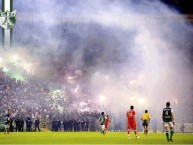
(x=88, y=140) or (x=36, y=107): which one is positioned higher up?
(x=36, y=107)

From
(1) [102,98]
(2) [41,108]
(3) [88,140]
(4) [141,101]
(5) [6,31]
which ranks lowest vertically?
(3) [88,140]

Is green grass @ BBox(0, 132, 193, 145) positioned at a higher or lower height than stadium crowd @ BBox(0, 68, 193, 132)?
lower

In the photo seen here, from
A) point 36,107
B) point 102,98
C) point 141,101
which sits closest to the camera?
point 36,107

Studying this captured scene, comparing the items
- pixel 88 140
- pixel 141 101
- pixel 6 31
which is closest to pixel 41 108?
pixel 6 31

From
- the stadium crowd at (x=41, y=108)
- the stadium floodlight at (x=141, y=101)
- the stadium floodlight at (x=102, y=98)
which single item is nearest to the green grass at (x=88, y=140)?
the stadium crowd at (x=41, y=108)

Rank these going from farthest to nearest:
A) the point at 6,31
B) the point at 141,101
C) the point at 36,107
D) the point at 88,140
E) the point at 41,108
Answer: the point at 141,101
the point at 41,108
the point at 36,107
the point at 6,31
the point at 88,140

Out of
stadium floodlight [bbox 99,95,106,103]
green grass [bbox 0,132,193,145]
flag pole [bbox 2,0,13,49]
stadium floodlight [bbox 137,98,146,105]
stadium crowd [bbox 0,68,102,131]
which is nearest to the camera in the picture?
green grass [bbox 0,132,193,145]

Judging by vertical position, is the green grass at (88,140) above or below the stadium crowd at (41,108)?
below

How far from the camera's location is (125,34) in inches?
2371

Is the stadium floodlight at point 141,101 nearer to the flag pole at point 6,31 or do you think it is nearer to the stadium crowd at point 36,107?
the stadium crowd at point 36,107

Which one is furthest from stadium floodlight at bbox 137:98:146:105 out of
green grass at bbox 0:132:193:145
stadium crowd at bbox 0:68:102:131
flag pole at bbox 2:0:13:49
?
green grass at bbox 0:132:193:145

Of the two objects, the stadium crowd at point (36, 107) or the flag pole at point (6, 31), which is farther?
the stadium crowd at point (36, 107)

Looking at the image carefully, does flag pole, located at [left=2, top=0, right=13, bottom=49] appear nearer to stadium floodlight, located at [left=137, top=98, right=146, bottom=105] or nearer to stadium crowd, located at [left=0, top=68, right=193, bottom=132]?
stadium crowd, located at [left=0, top=68, right=193, bottom=132]

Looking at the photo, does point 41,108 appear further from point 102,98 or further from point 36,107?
point 102,98
